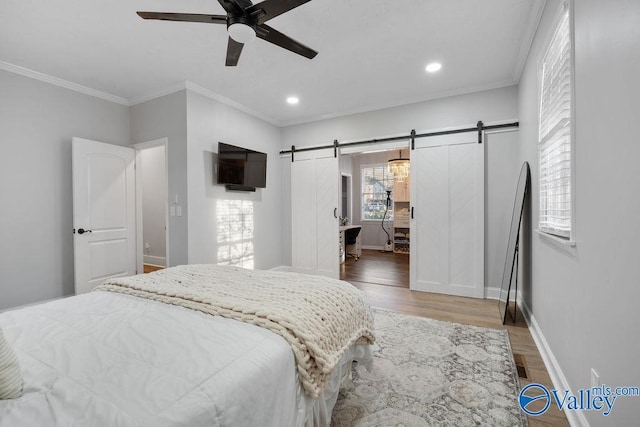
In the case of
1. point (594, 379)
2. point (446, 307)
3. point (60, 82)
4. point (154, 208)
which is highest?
point (60, 82)

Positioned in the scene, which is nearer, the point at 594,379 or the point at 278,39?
the point at 594,379

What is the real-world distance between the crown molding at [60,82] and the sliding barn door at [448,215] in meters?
4.16

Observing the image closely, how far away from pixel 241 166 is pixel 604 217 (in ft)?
12.4

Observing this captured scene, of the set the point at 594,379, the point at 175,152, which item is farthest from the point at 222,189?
the point at 594,379

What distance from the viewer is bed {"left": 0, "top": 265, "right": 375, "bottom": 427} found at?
729 millimetres

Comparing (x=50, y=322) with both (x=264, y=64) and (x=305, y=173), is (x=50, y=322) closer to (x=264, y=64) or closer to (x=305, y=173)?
(x=264, y=64)

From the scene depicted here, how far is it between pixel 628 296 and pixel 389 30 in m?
2.48

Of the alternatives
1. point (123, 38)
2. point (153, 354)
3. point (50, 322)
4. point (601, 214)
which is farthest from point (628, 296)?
point (123, 38)

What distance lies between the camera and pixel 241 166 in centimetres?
414

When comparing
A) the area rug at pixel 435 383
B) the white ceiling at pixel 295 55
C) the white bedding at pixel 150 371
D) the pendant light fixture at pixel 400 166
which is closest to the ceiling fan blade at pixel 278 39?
the white ceiling at pixel 295 55

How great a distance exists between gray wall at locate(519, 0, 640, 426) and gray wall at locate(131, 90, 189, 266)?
3.58 m

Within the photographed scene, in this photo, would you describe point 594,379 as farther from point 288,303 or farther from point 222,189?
point 222,189

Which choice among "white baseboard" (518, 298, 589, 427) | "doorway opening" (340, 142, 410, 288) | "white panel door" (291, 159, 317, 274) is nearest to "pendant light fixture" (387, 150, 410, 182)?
"doorway opening" (340, 142, 410, 288)

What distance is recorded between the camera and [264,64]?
10.3ft
